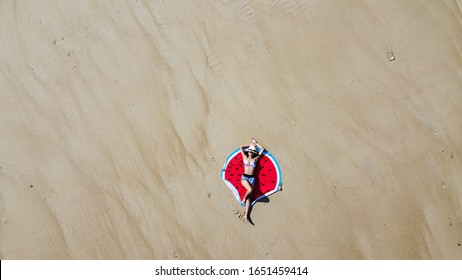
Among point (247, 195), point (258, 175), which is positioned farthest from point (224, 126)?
point (247, 195)

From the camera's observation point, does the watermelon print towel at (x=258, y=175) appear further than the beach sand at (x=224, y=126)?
Yes

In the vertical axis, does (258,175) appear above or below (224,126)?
below

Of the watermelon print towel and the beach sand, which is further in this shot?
the watermelon print towel

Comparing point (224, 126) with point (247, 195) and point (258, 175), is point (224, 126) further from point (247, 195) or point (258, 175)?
point (247, 195)
